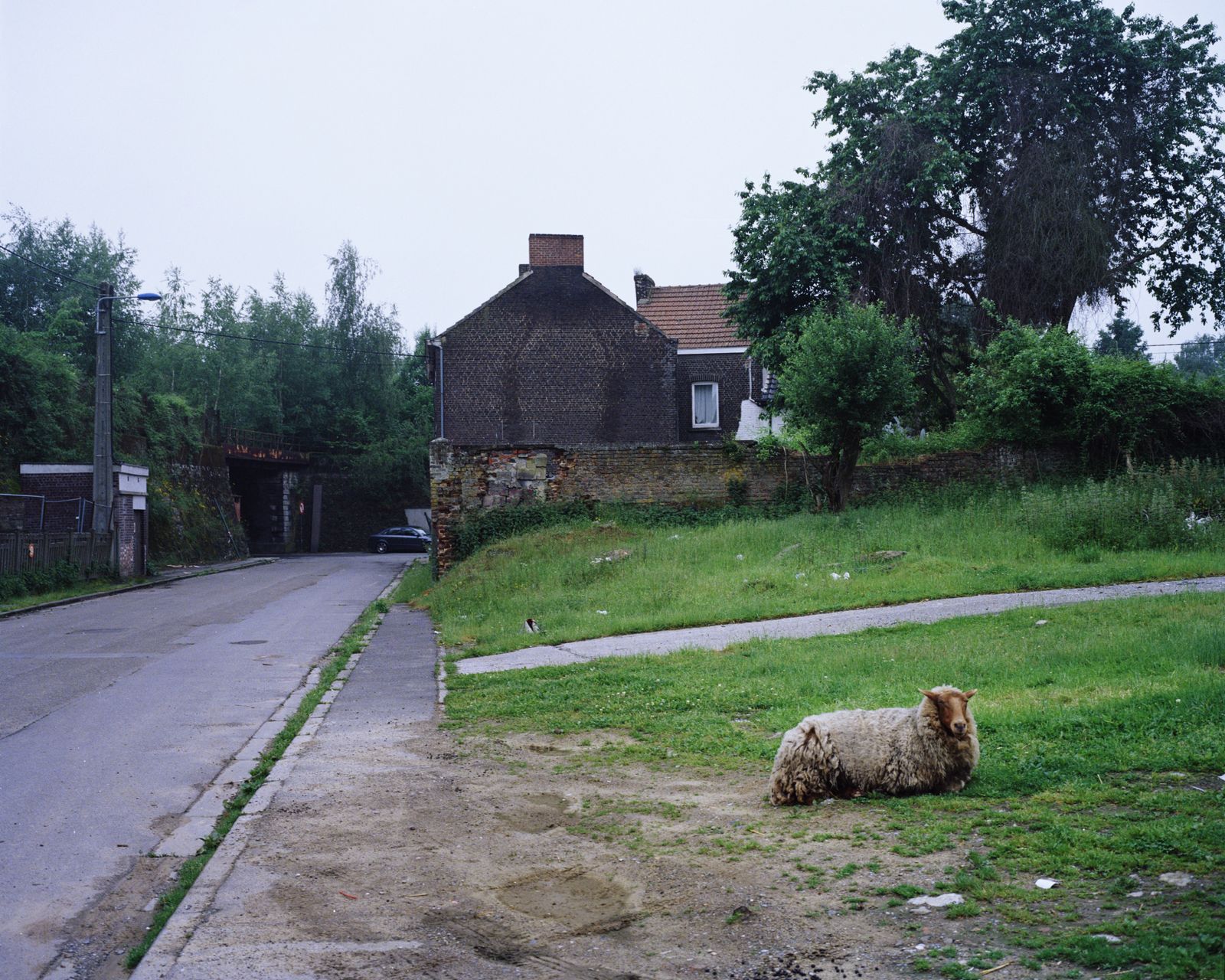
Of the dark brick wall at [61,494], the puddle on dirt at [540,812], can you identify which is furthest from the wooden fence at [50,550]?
the puddle on dirt at [540,812]

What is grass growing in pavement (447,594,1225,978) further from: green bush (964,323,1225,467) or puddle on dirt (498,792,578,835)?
green bush (964,323,1225,467)

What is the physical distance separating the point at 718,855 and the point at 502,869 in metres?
1.13

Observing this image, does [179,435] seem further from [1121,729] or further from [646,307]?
[1121,729]

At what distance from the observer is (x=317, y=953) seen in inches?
176

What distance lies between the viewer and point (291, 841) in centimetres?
619

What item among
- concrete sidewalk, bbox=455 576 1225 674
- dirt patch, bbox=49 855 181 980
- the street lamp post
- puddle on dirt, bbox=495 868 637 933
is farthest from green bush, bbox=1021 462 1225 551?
the street lamp post

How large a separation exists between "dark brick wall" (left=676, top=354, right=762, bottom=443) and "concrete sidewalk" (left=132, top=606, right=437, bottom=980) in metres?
31.6

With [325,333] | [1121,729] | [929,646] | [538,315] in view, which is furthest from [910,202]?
[325,333]

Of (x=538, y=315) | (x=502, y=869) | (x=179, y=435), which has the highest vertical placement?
(x=538, y=315)

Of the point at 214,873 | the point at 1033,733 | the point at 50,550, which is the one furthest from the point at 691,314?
the point at 214,873

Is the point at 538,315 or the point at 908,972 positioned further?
the point at 538,315

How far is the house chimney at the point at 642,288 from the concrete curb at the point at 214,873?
123 feet

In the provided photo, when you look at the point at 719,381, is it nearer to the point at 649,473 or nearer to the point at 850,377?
the point at 649,473

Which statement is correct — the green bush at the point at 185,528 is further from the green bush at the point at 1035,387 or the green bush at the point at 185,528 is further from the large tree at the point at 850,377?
the green bush at the point at 1035,387
